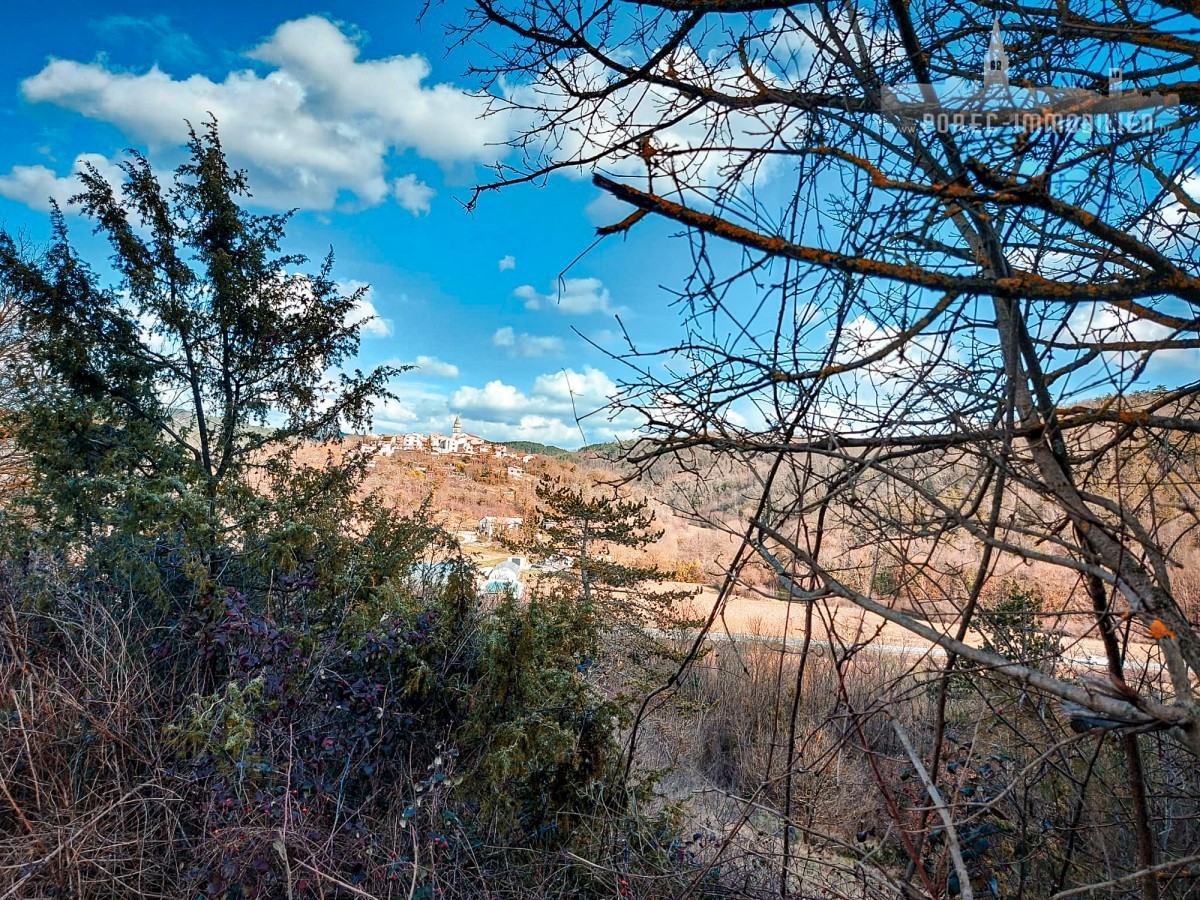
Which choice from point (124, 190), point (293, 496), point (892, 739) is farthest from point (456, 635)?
point (124, 190)

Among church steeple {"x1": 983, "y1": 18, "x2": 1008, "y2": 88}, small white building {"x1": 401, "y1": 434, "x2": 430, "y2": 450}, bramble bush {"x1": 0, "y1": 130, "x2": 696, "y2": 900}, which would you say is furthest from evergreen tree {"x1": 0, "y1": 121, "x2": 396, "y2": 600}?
small white building {"x1": 401, "y1": 434, "x2": 430, "y2": 450}

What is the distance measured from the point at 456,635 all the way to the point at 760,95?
3416 millimetres

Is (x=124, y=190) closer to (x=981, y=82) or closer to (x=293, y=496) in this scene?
(x=293, y=496)

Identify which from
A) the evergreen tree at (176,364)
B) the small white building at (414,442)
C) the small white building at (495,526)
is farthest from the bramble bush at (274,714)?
the small white building at (414,442)

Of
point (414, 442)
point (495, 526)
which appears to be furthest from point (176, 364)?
point (414, 442)

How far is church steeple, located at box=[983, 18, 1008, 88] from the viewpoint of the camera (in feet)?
5.10

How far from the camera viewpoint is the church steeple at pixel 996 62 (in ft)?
5.10

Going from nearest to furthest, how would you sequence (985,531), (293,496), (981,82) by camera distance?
(985,531) < (981,82) < (293,496)

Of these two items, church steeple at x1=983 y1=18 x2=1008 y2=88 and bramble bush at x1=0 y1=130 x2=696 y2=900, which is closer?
church steeple at x1=983 y1=18 x2=1008 y2=88

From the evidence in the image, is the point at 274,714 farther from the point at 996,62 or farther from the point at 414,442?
the point at 414,442

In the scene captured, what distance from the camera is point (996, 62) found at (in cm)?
164

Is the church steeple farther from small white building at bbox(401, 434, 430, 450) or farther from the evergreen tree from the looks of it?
small white building at bbox(401, 434, 430, 450)

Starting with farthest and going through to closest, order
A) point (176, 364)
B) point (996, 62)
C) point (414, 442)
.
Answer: point (414, 442), point (176, 364), point (996, 62)

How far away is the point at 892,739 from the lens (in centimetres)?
665
